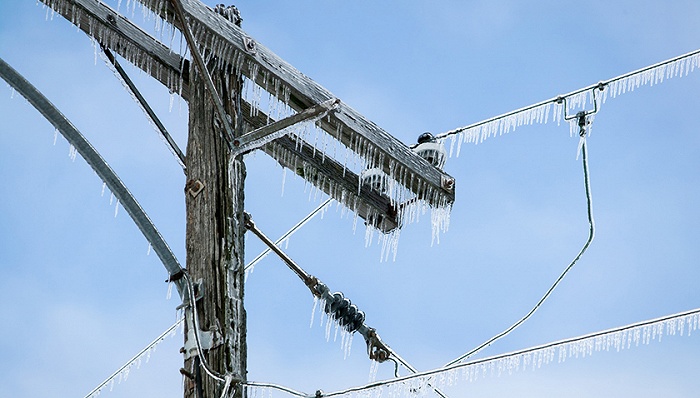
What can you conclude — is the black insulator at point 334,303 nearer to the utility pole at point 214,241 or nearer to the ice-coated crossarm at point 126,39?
the utility pole at point 214,241

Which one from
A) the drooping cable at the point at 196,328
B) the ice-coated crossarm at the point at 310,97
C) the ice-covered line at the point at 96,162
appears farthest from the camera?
the ice-coated crossarm at the point at 310,97

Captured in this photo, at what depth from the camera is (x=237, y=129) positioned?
7.38m

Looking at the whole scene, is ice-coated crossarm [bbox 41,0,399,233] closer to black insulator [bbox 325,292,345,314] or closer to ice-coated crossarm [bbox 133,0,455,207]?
ice-coated crossarm [bbox 133,0,455,207]

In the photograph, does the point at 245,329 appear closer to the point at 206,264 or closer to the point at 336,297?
the point at 206,264

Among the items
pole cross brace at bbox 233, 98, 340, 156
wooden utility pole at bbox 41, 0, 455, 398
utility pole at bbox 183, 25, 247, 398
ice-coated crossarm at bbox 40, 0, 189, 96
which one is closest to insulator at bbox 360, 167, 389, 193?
wooden utility pole at bbox 41, 0, 455, 398

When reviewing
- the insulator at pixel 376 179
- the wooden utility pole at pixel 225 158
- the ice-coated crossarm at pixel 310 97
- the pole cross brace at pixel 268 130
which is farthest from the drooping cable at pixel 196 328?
the insulator at pixel 376 179

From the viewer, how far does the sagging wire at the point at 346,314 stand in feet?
26.5

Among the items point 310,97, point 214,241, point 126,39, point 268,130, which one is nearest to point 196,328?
point 214,241

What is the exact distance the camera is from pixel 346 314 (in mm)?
8227

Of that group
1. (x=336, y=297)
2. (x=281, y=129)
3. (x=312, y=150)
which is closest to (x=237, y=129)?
(x=281, y=129)

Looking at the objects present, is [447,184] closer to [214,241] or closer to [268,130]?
[268,130]

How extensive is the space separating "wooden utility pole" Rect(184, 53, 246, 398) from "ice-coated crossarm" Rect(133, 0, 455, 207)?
0.62ft

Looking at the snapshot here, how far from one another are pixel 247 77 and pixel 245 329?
4.92 ft

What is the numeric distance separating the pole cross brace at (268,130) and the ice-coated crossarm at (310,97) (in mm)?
118
